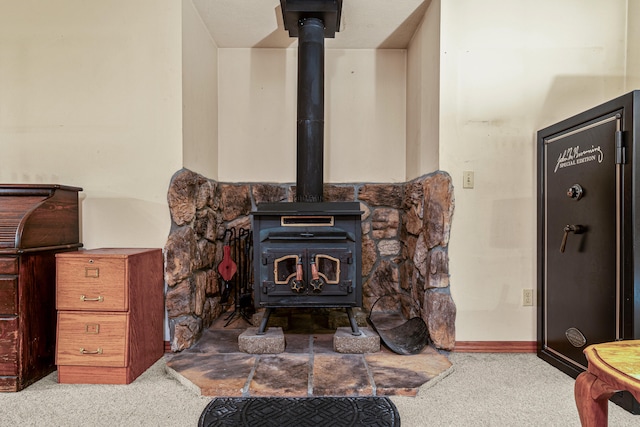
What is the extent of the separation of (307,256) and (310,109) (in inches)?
39.5

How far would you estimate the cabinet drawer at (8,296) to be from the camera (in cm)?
178

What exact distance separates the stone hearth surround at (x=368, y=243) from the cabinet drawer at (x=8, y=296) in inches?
28.0

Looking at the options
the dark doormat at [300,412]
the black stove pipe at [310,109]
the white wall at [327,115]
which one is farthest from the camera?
the white wall at [327,115]

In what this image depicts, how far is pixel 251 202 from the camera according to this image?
3066 millimetres

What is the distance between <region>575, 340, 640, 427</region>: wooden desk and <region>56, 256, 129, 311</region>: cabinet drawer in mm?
1871

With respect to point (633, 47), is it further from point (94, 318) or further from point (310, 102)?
point (94, 318)

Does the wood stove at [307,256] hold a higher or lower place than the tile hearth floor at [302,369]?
higher

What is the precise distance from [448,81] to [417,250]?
43.8 inches

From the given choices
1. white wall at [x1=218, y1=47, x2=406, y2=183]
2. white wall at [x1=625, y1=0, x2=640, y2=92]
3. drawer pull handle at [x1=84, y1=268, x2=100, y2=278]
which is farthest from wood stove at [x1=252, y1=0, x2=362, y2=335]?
white wall at [x1=625, y1=0, x2=640, y2=92]

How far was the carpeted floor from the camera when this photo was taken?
1543 mm

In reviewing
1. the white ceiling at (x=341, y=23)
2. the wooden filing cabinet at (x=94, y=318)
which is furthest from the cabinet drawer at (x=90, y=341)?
the white ceiling at (x=341, y=23)

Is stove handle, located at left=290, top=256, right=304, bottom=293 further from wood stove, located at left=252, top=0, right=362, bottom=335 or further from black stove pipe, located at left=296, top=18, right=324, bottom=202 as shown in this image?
black stove pipe, located at left=296, top=18, right=324, bottom=202

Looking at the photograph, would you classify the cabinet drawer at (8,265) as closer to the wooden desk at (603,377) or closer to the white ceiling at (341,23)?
the white ceiling at (341,23)

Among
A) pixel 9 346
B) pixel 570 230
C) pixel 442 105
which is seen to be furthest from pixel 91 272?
pixel 570 230
